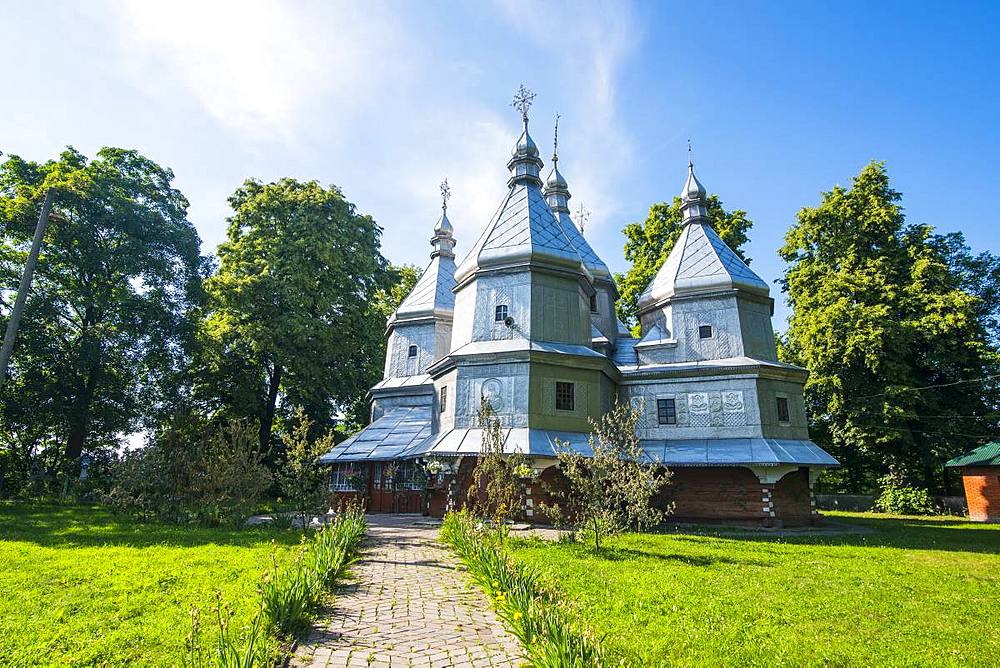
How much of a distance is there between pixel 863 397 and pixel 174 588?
102ft

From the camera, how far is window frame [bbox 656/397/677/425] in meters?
21.5

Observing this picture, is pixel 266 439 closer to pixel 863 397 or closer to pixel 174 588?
pixel 174 588

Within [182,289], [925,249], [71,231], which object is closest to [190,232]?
[182,289]

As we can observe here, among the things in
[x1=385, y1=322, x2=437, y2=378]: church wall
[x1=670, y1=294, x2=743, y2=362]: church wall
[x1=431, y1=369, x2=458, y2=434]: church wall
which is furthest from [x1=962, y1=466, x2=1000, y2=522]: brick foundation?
[x1=385, y1=322, x2=437, y2=378]: church wall

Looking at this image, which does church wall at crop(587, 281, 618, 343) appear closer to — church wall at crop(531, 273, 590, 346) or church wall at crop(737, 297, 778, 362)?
church wall at crop(531, 273, 590, 346)

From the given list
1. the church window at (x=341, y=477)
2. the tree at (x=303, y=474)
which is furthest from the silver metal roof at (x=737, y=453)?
the church window at (x=341, y=477)

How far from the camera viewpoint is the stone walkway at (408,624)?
17.4 feet

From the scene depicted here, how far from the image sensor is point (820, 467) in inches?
768

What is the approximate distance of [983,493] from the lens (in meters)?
24.7

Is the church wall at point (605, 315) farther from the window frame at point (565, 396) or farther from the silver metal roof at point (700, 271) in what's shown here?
the window frame at point (565, 396)

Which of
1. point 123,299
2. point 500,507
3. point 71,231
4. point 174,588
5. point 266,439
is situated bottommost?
point 174,588

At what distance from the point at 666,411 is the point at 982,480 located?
1589cm

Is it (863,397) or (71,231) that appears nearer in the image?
(71,231)

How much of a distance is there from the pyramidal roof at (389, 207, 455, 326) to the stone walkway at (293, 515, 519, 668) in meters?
20.3
